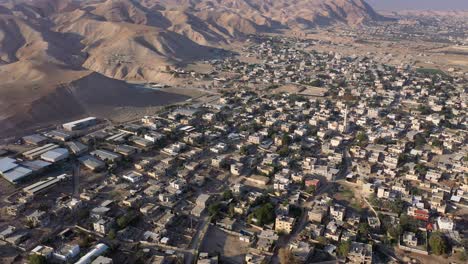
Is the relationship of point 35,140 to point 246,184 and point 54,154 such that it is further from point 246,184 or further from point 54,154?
point 246,184

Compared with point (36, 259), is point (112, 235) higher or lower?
lower

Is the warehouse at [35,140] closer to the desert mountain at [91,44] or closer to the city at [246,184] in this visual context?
the city at [246,184]

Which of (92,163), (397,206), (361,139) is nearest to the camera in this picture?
(397,206)

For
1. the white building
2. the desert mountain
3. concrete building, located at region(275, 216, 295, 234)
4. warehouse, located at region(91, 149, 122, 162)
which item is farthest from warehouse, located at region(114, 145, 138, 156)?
the white building

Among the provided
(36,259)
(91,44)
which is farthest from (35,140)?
(91,44)

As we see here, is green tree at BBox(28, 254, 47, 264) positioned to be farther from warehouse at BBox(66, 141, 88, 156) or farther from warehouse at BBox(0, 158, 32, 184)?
warehouse at BBox(66, 141, 88, 156)

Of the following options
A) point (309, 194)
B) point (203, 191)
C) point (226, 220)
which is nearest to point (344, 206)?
point (309, 194)
